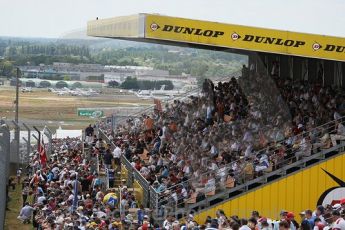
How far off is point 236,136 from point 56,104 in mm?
98348

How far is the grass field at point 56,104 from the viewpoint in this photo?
10350 centimetres

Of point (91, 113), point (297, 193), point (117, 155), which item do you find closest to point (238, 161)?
point (297, 193)

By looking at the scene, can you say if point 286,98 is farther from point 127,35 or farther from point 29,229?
point 29,229

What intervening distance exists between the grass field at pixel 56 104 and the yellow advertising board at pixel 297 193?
71.1 m

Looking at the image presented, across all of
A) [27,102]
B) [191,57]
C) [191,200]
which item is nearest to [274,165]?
[191,200]

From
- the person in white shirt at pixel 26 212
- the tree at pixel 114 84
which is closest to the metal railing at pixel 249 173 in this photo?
the person in white shirt at pixel 26 212

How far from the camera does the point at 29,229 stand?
91.2ft

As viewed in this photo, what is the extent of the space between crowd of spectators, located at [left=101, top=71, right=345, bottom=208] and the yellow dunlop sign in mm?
1734

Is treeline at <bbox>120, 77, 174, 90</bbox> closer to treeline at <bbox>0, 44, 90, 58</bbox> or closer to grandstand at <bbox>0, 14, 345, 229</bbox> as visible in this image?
treeline at <bbox>0, 44, 90, 58</bbox>

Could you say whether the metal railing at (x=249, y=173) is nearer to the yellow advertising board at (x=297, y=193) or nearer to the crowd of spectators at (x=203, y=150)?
the crowd of spectators at (x=203, y=150)

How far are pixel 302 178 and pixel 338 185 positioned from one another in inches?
36.6

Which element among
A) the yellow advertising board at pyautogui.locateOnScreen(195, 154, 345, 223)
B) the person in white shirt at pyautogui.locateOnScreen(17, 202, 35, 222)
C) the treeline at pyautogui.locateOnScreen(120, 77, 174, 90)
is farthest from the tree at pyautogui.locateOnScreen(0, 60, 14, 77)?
the yellow advertising board at pyautogui.locateOnScreen(195, 154, 345, 223)

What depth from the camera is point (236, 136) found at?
83.8 feet

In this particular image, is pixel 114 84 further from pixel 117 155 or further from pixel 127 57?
pixel 117 155
